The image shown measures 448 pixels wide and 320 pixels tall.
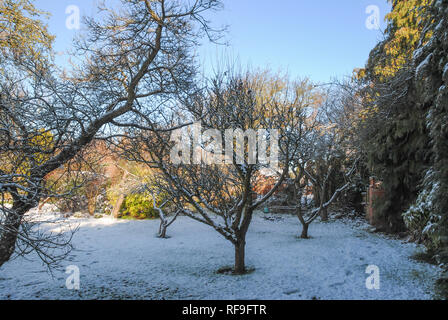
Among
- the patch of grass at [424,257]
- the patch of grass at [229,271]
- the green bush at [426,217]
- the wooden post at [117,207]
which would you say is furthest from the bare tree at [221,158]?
the wooden post at [117,207]

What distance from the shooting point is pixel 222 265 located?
5.01m

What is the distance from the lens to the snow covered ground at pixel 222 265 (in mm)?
3729

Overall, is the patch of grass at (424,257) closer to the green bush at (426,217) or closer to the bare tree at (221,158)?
the green bush at (426,217)

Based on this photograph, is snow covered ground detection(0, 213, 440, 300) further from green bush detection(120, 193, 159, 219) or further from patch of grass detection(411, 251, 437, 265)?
green bush detection(120, 193, 159, 219)

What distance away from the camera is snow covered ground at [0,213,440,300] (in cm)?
373

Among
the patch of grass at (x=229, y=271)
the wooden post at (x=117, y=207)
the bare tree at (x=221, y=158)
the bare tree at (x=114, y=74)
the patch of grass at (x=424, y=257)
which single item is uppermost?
the bare tree at (x=114, y=74)

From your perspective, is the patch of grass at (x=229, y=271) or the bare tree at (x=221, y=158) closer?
the bare tree at (x=221, y=158)

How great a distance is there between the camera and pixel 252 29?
6.03m

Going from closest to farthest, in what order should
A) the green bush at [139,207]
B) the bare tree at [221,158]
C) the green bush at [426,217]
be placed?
the green bush at [426,217] < the bare tree at [221,158] < the green bush at [139,207]

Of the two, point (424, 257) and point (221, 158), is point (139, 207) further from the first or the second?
point (424, 257)

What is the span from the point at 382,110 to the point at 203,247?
205 inches

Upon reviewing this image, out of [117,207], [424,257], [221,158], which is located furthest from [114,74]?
[117,207]

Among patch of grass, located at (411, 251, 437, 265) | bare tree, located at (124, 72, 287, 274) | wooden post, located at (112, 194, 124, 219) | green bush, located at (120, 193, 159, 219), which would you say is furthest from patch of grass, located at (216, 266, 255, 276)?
wooden post, located at (112, 194, 124, 219)

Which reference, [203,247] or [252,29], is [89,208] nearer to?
[203,247]
